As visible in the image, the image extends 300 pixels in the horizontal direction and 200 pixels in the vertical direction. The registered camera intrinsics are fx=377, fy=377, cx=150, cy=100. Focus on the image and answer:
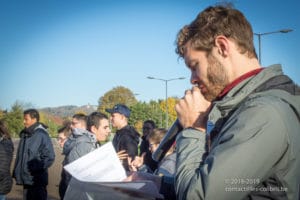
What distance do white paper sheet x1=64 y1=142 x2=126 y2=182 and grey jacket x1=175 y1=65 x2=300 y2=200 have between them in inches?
25.7

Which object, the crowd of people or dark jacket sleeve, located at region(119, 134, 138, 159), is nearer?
the crowd of people

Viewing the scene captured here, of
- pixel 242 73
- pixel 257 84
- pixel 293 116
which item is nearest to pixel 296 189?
pixel 293 116

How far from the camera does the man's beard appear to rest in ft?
5.79

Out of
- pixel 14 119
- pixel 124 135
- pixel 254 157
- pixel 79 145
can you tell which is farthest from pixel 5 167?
pixel 14 119

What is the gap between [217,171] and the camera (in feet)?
4.59

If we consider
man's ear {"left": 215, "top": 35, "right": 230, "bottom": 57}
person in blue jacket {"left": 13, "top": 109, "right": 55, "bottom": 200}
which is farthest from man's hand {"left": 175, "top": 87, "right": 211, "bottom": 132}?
person in blue jacket {"left": 13, "top": 109, "right": 55, "bottom": 200}

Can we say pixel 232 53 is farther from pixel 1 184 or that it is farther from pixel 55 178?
pixel 55 178

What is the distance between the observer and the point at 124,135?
267 inches

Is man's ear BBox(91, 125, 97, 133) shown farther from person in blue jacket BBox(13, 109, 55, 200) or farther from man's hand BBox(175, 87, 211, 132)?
man's hand BBox(175, 87, 211, 132)

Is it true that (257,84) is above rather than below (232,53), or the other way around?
below

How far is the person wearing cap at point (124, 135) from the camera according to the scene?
663cm

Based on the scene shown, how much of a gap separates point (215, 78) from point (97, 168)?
34.5 inches

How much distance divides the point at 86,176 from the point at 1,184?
4462 mm

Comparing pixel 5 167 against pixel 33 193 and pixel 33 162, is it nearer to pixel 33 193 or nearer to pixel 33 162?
pixel 33 162
